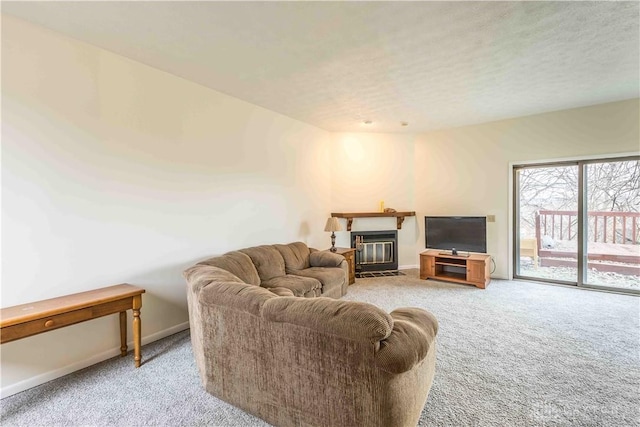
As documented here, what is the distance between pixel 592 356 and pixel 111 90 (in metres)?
4.92

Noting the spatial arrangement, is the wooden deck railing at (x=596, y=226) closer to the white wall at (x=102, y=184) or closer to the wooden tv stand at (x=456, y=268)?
the wooden tv stand at (x=456, y=268)

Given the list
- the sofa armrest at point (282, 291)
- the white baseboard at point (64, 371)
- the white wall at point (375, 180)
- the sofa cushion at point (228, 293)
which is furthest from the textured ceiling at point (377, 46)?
the white baseboard at point (64, 371)

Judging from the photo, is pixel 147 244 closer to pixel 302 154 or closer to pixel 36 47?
pixel 36 47

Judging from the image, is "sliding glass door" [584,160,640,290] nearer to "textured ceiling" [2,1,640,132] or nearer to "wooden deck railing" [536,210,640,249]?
"wooden deck railing" [536,210,640,249]

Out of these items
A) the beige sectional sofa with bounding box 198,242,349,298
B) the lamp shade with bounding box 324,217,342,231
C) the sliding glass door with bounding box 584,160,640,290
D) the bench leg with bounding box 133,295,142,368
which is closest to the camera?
the bench leg with bounding box 133,295,142,368

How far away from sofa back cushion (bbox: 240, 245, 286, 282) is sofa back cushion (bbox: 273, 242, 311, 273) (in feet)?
0.37

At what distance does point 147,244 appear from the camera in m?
2.91

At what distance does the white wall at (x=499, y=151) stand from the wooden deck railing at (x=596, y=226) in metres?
0.55

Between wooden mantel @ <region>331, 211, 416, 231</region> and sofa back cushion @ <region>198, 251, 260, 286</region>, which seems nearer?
sofa back cushion @ <region>198, 251, 260, 286</region>

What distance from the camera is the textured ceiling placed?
6.95 feet

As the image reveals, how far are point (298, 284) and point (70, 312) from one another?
202cm

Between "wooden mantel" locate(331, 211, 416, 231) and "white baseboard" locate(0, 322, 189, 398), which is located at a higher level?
"wooden mantel" locate(331, 211, 416, 231)

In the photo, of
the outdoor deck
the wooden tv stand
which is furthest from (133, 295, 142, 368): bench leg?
the outdoor deck

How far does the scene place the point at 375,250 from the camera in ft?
18.9
